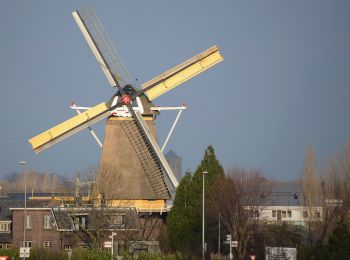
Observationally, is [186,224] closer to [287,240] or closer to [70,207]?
[287,240]

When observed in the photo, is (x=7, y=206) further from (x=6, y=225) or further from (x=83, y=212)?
(x=83, y=212)

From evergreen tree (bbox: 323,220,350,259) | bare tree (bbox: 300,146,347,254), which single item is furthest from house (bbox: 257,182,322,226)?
evergreen tree (bbox: 323,220,350,259)

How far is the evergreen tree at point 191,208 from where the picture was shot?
84312mm

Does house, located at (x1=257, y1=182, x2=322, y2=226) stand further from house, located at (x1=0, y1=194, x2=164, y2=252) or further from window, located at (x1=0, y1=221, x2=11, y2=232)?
window, located at (x1=0, y1=221, x2=11, y2=232)

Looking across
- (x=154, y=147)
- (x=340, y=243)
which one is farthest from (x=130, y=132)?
(x=340, y=243)

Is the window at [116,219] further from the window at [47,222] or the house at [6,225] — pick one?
the house at [6,225]

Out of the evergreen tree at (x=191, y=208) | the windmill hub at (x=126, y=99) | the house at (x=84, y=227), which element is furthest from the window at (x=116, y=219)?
the windmill hub at (x=126, y=99)

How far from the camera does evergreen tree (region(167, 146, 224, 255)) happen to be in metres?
84.3

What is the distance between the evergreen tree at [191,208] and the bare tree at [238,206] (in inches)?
66.4

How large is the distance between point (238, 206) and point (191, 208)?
5.72 metres

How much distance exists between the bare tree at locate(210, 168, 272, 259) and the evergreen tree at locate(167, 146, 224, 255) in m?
1.69

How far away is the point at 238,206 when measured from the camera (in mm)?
81125

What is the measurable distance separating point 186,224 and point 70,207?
1551 centimetres

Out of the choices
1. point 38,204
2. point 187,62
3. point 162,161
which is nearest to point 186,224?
point 162,161
